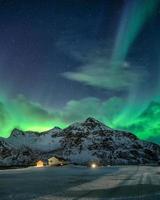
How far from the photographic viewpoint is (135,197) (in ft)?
79.2

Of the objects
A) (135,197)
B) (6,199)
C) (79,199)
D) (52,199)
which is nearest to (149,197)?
(135,197)

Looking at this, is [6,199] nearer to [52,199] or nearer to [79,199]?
[52,199]

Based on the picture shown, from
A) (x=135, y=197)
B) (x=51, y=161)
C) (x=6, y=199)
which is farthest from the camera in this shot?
(x=51, y=161)

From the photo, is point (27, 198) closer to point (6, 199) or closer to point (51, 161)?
point (6, 199)

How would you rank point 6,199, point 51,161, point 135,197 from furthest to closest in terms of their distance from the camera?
point 51,161 → point 135,197 → point 6,199

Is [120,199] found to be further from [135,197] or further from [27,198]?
[27,198]

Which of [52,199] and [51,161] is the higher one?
[51,161]

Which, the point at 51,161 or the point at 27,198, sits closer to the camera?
the point at 27,198

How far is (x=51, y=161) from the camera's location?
19450 centimetres

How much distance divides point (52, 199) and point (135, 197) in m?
5.32

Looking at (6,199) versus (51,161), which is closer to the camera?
(6,199)

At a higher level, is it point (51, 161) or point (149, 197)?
point (51, 161)

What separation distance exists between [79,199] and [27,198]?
3.12 m

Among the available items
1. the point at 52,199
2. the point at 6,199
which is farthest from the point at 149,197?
the point at 6,199
